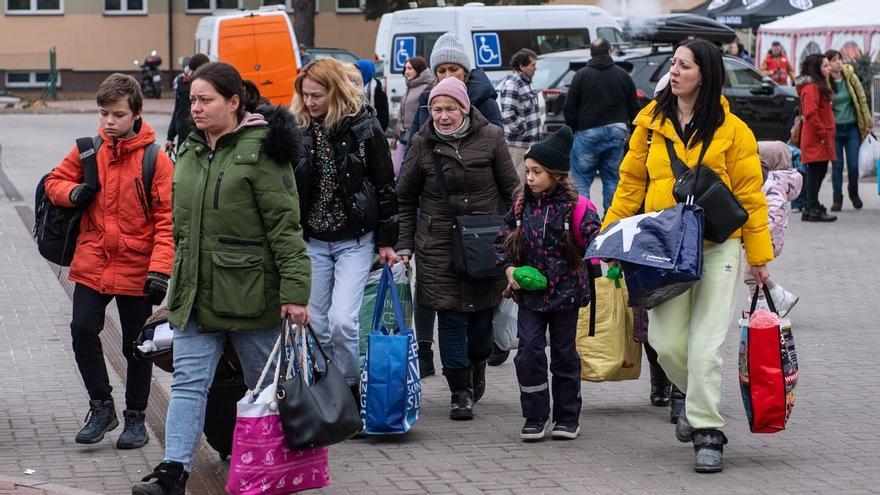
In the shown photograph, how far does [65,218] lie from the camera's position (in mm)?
6355

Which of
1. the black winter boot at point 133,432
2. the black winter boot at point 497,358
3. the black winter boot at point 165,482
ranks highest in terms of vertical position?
the black winter boot at point 165,482

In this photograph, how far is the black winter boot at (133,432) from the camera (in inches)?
252

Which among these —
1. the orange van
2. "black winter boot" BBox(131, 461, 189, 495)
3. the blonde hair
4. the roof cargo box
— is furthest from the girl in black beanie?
the roof cargo box

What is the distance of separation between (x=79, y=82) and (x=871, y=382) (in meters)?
43.4

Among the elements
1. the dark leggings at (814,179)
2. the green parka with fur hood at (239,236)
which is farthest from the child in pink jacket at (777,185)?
the dark leggings at (814,179)

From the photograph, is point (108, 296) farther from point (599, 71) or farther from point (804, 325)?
point (599, 71)

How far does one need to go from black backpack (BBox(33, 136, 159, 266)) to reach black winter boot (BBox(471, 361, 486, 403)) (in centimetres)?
198

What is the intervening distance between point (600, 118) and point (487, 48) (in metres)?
12.8

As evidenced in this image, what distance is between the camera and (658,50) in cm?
2080

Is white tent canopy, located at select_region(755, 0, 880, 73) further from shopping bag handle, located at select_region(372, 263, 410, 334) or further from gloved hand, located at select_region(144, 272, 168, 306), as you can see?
gloved hand, located at select_region(144, 272, 168, 306)

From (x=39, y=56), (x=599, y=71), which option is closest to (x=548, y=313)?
(x=599, y=71)

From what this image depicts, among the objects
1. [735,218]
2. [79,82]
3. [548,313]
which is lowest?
[79,82]

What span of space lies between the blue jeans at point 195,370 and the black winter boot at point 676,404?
230cm

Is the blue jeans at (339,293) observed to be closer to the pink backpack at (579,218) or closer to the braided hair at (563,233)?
the braided hair at (563,233)
